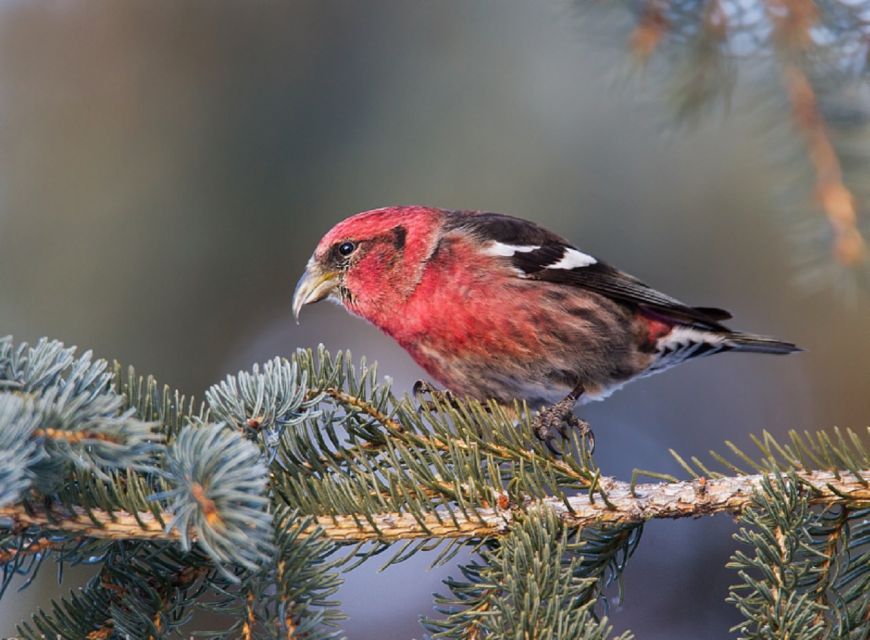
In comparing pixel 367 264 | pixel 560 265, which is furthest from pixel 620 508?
pixel 560 265

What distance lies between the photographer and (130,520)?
4.43 ft

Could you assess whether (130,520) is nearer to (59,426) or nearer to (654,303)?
(59,426)

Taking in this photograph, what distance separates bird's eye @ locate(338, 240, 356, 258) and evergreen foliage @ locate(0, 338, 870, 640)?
1.27 metres

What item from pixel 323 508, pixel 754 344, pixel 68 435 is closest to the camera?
pixel 68 435

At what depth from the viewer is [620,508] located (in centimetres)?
174

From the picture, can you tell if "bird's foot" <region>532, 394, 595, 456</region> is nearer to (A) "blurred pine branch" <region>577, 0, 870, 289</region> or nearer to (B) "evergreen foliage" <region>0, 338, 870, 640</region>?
(B) "evergreen foliage" <region>0, 338, 870, 640</region>

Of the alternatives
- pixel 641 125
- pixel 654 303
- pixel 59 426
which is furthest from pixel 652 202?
pixel 59 426

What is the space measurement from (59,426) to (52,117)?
3.58m

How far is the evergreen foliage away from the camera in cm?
121

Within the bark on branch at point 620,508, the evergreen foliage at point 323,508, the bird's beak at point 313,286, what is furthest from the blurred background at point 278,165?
the bark on branch at point 620,508

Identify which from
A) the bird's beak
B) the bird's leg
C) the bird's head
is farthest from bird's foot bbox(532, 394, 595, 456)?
the bird's beak

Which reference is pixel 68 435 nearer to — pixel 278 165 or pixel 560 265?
pixel 560 265

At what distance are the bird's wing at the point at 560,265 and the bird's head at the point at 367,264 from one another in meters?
0.25

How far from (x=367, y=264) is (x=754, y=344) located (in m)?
1.57
